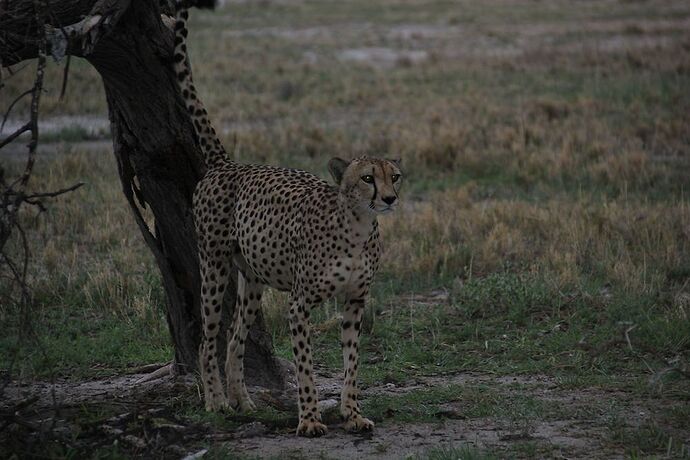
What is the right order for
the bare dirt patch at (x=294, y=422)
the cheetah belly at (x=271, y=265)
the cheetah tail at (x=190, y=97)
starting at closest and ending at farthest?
1. the bare dirt patch at (x=294, y=422)
2. the cheetah belly at (x=271, y=265)
3. the cheetah tail at (x=190, y=97)

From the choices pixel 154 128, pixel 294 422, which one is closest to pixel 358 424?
pixel 294 422

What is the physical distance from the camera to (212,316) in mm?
6504

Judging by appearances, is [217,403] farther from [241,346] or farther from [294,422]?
[294,422]

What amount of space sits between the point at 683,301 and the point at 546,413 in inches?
93.4

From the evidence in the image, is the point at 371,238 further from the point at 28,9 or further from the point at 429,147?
the point at 429,147

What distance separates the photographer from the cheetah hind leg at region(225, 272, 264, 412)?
6.53 metres

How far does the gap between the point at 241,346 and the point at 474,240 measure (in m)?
3.94

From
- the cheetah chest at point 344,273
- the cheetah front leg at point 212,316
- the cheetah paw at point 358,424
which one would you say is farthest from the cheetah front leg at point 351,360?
the cheetah front leg at point 212,316

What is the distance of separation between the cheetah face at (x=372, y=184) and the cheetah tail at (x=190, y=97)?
1.08 meters

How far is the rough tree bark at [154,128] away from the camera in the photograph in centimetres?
546

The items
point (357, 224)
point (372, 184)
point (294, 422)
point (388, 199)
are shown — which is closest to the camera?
point (388, 199)

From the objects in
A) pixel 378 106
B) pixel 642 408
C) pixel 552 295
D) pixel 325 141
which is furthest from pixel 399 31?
pixel 642 408

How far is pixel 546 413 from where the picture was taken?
617 centimetres

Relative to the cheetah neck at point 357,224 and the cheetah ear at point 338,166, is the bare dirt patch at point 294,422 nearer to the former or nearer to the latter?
the cheetah neck at point 357,224
